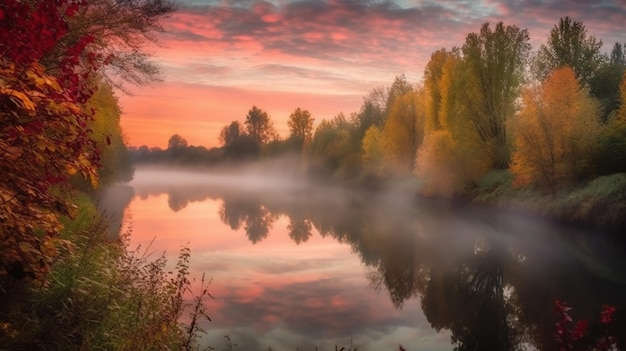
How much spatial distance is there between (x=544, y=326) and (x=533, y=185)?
81.2 feet

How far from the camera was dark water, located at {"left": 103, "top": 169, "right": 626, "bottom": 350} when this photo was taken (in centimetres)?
1312

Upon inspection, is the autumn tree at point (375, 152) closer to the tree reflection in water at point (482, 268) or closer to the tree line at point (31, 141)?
the tree reflection in water at point (482, 268)

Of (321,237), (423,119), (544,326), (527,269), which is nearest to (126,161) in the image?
(423,119)

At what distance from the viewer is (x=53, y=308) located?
27.3 feet

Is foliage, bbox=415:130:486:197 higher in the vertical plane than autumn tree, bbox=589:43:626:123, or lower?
lower

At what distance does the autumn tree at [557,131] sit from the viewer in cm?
3175

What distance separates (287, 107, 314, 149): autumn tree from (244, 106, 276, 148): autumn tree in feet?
88.5

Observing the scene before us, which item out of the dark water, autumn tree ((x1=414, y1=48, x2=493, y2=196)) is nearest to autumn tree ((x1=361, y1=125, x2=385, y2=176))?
autumn tree ((x1=414, y1=48, x2=493, y2=196))

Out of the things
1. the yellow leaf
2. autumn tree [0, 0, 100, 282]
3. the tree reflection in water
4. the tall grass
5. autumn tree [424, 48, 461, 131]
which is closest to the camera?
the yellow leaf

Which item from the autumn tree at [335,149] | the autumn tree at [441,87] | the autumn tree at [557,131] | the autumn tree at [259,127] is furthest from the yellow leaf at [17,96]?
the autumn tree at [259,127]

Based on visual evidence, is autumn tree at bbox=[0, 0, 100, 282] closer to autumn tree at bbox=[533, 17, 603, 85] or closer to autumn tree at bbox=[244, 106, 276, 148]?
autumn tree at bbox=[533, 17, 603, 85]

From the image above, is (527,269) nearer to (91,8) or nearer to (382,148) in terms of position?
(91,8)

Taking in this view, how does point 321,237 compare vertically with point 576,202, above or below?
below

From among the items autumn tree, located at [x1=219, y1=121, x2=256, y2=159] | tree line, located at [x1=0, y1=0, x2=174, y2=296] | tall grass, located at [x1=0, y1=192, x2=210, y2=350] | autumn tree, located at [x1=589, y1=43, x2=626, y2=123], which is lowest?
autumn tree, located at [x1=219, y1=121, x2=256, y2=159]
